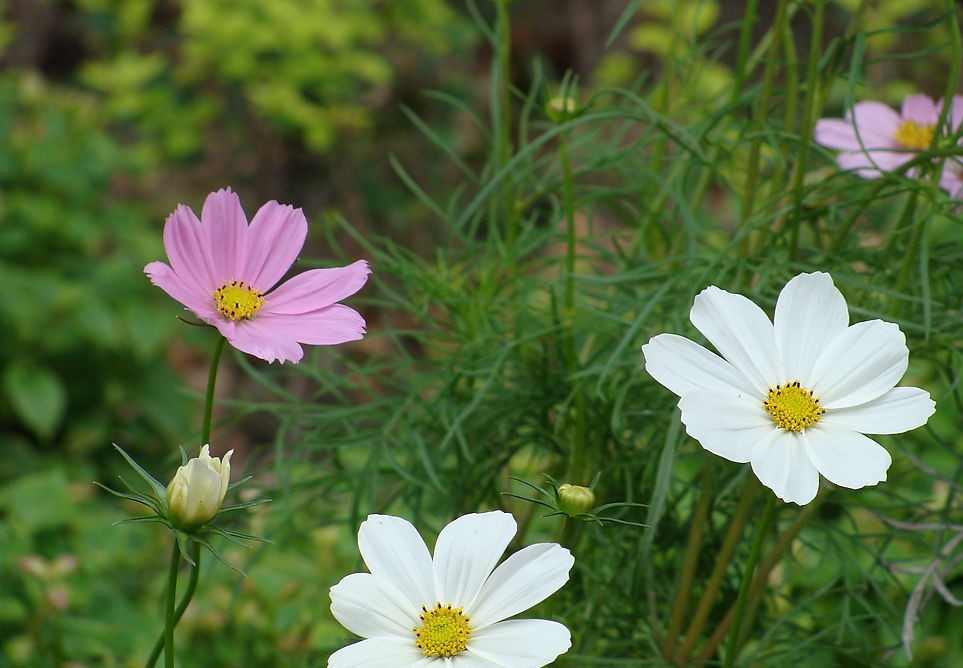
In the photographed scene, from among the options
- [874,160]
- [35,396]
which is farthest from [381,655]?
[35,396]

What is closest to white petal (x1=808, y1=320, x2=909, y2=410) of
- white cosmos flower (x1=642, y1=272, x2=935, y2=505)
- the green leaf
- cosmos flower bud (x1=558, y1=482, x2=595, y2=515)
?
white cosmos flower (x1=642, y1=272, x2=935, y2=505)

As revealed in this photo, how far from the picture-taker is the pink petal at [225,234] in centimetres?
54

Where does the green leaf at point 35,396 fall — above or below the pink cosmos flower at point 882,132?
above

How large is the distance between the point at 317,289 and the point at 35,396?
59.2 inches

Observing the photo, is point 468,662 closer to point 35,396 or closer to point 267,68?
point 35,396

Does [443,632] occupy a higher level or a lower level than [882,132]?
lower

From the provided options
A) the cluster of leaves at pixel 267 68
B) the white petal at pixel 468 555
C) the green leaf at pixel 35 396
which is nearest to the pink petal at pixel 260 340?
the white petal at pixel 468 555

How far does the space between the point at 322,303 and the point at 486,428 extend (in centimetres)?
30

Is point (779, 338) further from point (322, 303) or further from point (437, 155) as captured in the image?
point (437, 155)

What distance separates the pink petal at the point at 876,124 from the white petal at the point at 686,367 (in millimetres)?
355

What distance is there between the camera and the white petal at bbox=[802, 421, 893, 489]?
46 cm

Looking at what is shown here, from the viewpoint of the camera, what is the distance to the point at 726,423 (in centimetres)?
47

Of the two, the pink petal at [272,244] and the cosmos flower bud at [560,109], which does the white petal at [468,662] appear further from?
the cosmos flower bud at [560,109]

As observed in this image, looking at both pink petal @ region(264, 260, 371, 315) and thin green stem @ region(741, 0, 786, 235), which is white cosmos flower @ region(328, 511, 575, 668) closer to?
pink petal @ region(264, 260, 371, 315)
